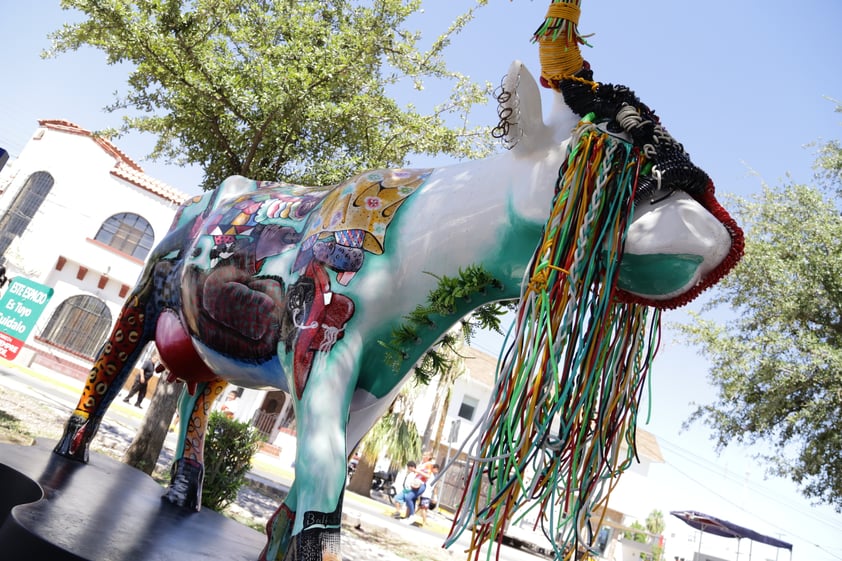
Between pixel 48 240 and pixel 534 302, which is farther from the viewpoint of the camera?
pixel 48 240

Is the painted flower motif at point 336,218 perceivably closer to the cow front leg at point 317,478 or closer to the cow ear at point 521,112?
the cow front leg at point 317,478

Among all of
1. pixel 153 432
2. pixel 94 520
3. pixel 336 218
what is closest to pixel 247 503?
pixel 153 432

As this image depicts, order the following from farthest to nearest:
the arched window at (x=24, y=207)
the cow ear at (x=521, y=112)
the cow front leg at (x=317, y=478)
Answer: the arched window at (x=24, y=207), the cow ear at (x=521, y=112), the cow front leg at (x=317, y=478)

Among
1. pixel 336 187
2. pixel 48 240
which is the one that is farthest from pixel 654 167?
pixel 48 240

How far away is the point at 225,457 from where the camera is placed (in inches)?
Result: 219

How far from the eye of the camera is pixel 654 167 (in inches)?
71.5

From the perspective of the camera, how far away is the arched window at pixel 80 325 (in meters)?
18.6

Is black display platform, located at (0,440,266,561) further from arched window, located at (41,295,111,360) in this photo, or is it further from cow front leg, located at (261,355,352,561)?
arched window, located at (41,295,111,360)

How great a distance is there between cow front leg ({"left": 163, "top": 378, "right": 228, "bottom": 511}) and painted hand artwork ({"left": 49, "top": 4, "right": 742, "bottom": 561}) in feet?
2.37

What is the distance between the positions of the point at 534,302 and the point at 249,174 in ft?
15.6

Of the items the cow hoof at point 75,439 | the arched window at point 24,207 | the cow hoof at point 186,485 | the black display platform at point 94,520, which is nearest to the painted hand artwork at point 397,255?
the black display platform at point 94,520

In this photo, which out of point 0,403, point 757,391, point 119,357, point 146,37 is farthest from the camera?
point 757,391

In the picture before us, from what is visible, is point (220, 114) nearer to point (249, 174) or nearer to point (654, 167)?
point (249, 174)

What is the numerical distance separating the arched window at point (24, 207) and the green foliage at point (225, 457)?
56.4 feet
